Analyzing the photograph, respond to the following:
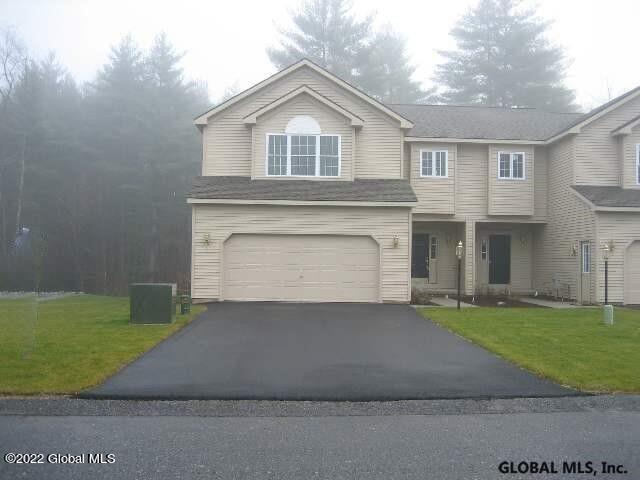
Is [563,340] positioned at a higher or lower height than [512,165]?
lower

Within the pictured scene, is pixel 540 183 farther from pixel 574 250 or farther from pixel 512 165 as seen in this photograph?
pixel 574 250

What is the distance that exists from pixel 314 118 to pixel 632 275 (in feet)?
38.9

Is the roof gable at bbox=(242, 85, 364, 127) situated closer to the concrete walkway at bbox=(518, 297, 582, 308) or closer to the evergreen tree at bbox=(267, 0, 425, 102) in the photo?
the concrete walkway at bbox=(518, 297, 582, 308)

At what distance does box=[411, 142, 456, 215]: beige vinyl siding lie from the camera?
21281mm

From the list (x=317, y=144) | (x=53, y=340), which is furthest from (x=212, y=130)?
(x=53, y=340)

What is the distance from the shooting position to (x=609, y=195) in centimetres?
1889

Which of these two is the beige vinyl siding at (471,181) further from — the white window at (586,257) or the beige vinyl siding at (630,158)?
the beige vinyl siding at (630,158)

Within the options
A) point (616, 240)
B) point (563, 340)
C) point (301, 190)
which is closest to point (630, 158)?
point (616, 240)

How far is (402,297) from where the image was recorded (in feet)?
58.6

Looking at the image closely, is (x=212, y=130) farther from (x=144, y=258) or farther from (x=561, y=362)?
(x=144, y=258)

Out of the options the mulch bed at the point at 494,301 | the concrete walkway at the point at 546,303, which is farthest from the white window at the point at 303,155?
the concrete walkway at the point at 546,303

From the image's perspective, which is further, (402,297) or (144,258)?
(144,258)

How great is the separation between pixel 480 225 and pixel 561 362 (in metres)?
14.4

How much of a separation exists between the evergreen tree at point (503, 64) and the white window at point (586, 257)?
24361 millimetres
